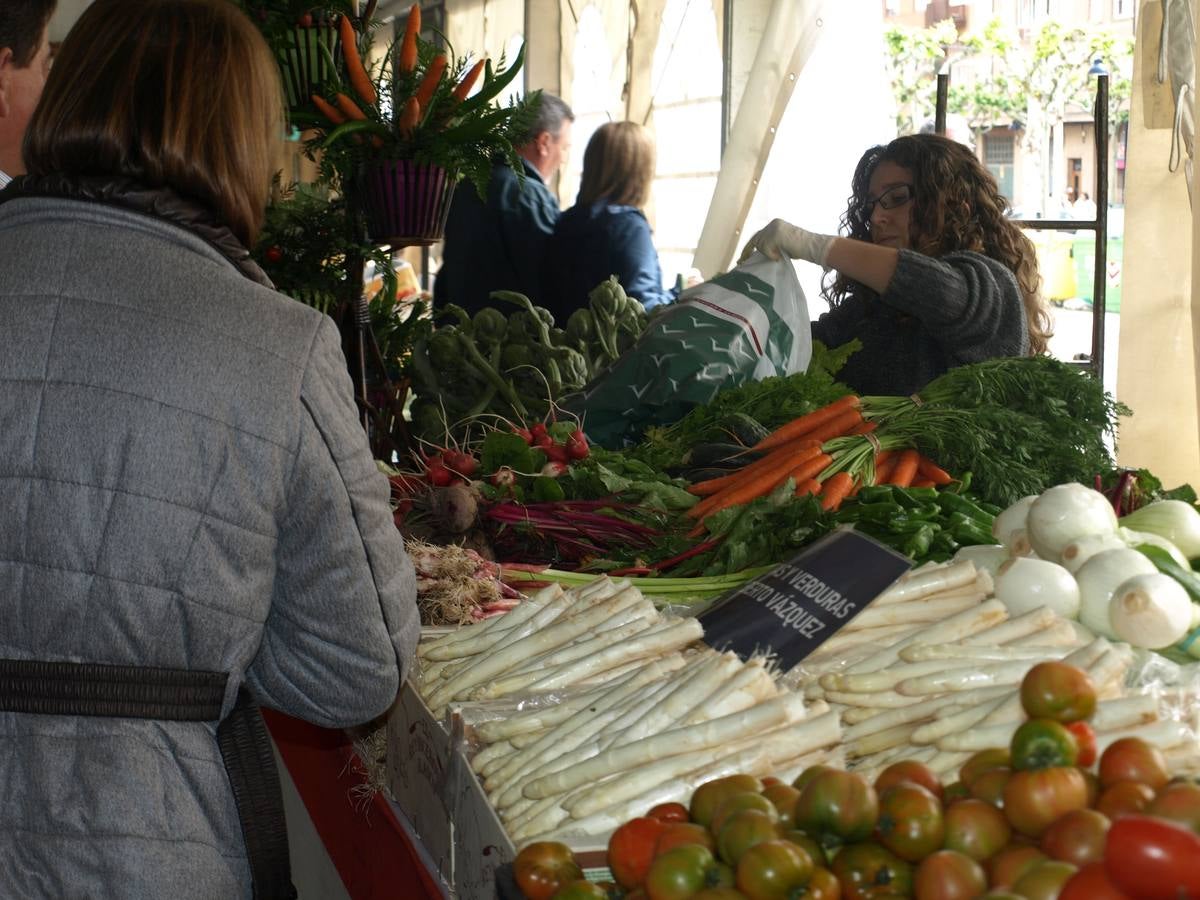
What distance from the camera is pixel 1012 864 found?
3.37 feet

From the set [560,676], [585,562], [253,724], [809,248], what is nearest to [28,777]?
[253,724]

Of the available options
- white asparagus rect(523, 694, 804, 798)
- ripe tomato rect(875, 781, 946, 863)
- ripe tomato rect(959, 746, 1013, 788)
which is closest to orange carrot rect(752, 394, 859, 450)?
white asparagus rect(523, 694, 804, 798)

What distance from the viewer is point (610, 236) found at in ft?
17.1

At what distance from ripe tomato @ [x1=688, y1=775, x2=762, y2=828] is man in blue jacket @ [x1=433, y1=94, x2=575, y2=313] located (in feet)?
14.5

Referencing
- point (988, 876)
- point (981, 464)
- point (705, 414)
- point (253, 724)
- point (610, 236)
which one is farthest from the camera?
point (610, 236)

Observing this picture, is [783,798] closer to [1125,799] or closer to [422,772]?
[1125,799]

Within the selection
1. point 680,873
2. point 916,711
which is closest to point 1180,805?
point 680,873

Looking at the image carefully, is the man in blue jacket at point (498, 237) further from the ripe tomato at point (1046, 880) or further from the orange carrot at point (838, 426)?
the ripe tomato at point (1046, 880)

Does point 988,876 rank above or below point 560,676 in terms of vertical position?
above

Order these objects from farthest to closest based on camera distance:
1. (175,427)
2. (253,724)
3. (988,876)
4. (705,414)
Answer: (705,414), (253,724), (175,427), (988,876)

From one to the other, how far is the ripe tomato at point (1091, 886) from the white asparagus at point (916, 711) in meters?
0.76

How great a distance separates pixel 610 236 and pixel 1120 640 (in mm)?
3496

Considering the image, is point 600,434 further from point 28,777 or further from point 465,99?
point 28,777

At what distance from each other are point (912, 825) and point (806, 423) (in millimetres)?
2075
